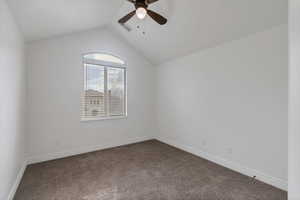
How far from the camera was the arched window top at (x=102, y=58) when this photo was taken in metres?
3.88

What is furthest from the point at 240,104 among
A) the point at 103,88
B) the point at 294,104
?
the point at 103,88

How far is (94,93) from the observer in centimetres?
404

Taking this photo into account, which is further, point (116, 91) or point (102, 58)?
point (116, 91)

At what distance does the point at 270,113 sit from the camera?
2.43m

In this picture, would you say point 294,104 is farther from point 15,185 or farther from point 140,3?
point 15,185

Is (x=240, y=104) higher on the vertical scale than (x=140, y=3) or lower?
lower

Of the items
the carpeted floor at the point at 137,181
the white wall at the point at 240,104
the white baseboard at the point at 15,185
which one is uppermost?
the white wall at the point at 240,104

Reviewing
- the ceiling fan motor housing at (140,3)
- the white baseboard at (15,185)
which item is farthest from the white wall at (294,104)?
the white baseboard at (15,185)

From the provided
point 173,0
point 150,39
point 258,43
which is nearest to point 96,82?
point 150,39

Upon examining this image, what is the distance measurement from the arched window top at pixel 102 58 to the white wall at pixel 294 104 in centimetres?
→ 378

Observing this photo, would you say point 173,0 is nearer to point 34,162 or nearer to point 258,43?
point 258,43

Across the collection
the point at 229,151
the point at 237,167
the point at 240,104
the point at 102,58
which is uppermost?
the point at 102,58

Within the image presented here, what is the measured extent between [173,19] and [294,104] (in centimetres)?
250

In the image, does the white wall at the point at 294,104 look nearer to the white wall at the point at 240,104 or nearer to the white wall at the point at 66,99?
the white wall at the point at 240,104
